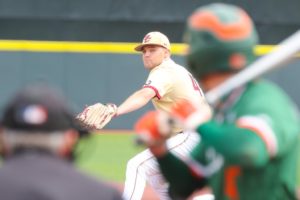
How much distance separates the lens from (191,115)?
3439 mm

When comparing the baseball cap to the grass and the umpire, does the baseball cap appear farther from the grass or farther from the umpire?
the umpire

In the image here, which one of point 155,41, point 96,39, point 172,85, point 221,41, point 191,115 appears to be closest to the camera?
point 191,115

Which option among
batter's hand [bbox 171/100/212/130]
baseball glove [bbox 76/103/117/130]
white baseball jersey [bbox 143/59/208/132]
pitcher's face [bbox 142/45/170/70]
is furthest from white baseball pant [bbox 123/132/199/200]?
batter's hand [bbox 171/100/212/130]

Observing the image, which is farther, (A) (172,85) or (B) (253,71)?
(A) (172,85)

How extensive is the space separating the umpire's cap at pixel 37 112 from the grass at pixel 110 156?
6684mm

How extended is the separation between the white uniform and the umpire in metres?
4.59

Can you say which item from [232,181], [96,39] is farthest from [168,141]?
[96,39]

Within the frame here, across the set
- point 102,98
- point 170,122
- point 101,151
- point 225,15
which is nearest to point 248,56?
point 225,15

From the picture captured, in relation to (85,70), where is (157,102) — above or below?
below

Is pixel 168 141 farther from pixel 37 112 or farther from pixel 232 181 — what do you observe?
pixel 37 112

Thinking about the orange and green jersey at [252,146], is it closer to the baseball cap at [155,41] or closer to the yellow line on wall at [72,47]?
the baseball cap at [155,41]

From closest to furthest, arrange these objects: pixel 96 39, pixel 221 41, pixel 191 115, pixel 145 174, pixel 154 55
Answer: pixel 191 115 → pixel 221 41 → pixel 145 174 → pixel 154 55 → pixel 96 39

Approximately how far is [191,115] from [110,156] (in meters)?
8.77

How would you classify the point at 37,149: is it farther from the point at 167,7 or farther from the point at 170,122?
the point at 167,7
